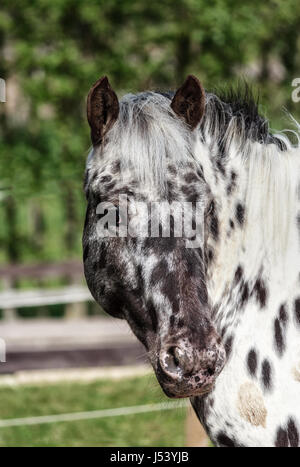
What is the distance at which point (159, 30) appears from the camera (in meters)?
8.75

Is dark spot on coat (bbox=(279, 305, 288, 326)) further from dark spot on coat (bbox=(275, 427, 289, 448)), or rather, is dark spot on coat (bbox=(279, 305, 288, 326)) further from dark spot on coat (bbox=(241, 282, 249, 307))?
dark spot on coat (bbox=(275, 427, 289, 448))

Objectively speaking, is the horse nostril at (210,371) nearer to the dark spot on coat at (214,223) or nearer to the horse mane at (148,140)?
the dark spot on coat at (214,223)

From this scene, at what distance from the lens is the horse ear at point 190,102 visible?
2.67 metres

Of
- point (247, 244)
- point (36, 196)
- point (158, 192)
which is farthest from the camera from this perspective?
point (36, 196)

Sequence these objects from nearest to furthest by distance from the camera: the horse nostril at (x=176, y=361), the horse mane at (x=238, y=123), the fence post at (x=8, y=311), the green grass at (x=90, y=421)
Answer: the horse nostril at (x=176, y=361) → the horse mane at (x=238, y=123) → the green grass at (x=90, y=421) → the fence post at (x=8, y=311)

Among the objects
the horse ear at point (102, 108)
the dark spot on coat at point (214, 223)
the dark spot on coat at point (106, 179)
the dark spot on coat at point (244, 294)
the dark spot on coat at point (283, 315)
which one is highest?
the horse ear at point (102, 108)

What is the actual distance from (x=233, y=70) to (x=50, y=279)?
340 centimetres

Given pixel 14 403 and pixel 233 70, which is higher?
pixel 233 70

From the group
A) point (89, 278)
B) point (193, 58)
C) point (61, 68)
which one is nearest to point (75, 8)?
point (61, 68)

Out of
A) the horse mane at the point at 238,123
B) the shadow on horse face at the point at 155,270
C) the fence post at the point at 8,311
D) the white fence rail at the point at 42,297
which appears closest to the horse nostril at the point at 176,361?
the shadow on horse face at the point at 155,270

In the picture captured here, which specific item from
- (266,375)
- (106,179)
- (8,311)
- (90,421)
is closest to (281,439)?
(266,375)

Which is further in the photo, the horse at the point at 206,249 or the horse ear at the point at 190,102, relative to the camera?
the horse ear at the point at 190,102

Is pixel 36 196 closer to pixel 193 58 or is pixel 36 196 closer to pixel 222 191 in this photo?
pixel 193 58

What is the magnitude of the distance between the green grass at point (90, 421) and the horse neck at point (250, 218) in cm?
215
